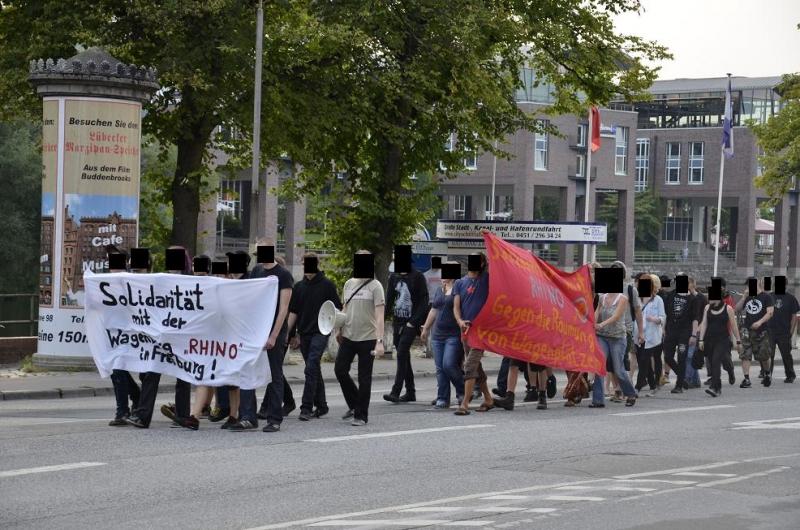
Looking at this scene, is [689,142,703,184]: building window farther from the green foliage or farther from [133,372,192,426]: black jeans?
[133,372,192,426]: black jeans

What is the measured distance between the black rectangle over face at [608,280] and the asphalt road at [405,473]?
2.31 m

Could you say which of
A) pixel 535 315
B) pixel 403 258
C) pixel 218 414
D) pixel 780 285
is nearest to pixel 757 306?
pixel 780 285

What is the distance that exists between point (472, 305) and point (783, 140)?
39.1 m

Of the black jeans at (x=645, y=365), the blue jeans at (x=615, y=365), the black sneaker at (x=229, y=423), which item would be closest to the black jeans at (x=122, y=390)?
the black sneaker at (x=229, y=423)

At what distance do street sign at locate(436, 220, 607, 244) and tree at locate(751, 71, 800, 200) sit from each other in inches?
831

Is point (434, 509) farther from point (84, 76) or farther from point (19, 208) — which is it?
point (19, 208)

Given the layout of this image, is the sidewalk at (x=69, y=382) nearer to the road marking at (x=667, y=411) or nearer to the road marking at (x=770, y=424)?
the road marking at (x=667, y=411)

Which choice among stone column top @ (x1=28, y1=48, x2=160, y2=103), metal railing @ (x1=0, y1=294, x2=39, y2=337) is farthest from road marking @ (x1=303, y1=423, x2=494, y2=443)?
metal railing @ (x1=0, y1=294, x2=39, y2=337)

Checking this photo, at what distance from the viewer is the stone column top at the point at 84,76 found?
2261 centimetres

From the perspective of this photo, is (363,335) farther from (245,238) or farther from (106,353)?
(245,238)

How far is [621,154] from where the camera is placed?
88.1 meters

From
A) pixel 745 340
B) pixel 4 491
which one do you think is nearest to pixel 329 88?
pixel 745 340

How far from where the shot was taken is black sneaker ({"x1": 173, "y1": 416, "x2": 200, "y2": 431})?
575 inches

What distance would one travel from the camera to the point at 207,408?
1598cm
